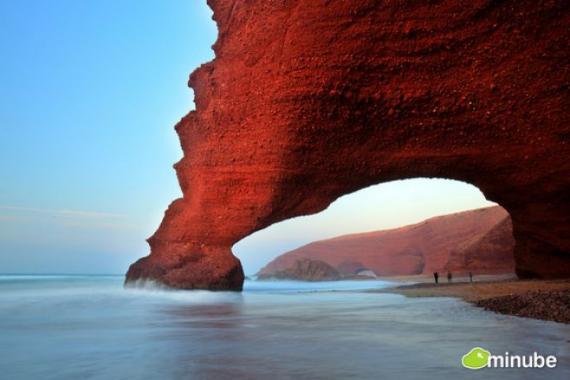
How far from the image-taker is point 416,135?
1373cm

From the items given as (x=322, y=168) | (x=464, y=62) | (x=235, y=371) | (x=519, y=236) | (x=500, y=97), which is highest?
(x=464, y=62)

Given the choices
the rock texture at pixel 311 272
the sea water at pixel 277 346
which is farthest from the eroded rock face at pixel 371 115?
the rock texture at pixel 311 272

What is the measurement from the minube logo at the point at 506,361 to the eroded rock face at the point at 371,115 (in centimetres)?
970

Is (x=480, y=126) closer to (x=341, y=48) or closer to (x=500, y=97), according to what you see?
(x=500, y=97)

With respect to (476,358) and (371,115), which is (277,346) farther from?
(371,115)

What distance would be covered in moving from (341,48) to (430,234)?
142 ft

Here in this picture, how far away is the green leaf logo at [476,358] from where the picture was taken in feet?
12.3

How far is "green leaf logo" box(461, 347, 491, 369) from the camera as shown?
3.75m

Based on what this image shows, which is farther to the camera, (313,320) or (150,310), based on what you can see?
(150,310)

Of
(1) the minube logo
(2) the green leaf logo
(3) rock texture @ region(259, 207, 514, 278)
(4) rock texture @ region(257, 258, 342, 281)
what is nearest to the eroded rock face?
(2) the green leaf logo

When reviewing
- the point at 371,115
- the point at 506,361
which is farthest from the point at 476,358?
the point at 371,115

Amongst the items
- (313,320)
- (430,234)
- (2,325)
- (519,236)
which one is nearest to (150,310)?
(2,325)

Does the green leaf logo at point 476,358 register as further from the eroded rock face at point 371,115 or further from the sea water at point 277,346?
the eroded rock face at point 371,115

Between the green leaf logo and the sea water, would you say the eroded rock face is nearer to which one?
the sea water
